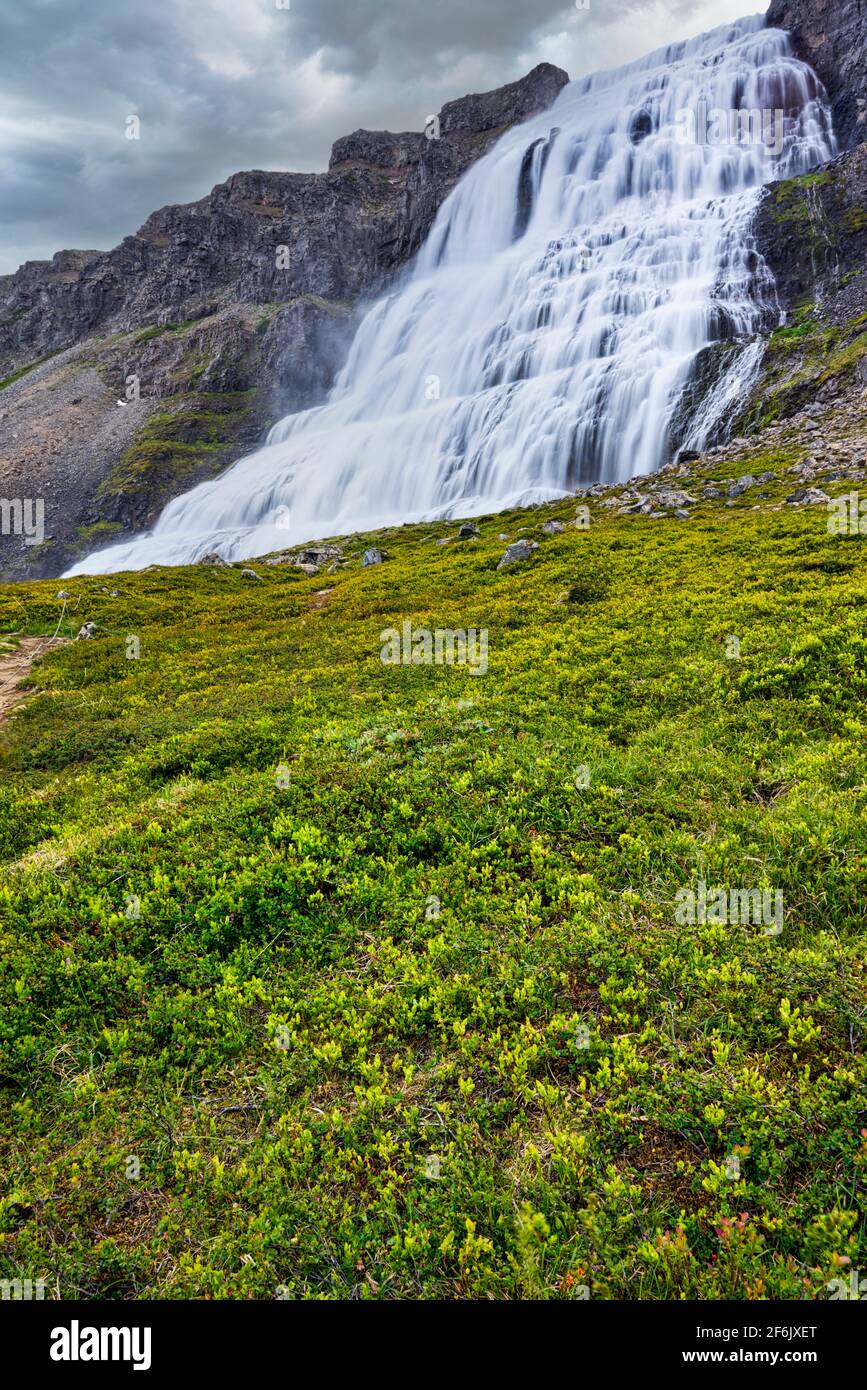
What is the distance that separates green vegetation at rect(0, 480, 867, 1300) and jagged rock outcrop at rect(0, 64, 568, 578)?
3872 inches

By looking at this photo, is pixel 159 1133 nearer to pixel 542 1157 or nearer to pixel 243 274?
pixel 542 1157

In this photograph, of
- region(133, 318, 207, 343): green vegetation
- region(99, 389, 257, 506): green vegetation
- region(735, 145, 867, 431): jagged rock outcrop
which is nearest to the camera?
region(735, 145, 867, 431): jagged rock outcrop

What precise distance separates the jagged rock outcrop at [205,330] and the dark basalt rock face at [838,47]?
220 ft

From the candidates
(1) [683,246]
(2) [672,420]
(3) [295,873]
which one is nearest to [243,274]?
(1) [683,246]

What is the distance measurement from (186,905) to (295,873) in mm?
1266

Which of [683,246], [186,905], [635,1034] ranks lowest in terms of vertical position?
[635,1034]

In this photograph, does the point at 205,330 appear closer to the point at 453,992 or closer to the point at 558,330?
the point at 558,330

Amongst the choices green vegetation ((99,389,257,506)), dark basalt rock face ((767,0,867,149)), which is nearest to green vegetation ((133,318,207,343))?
green vegetation ((99,389,257,506))

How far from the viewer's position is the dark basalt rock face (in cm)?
7588

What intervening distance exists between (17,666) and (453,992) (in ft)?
71.6

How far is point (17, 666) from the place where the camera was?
22.0 meters

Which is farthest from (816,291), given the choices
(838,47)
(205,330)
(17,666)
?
(205,330)

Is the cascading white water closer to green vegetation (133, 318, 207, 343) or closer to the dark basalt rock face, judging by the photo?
the dark basalt rock face

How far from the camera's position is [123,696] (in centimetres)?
1698
